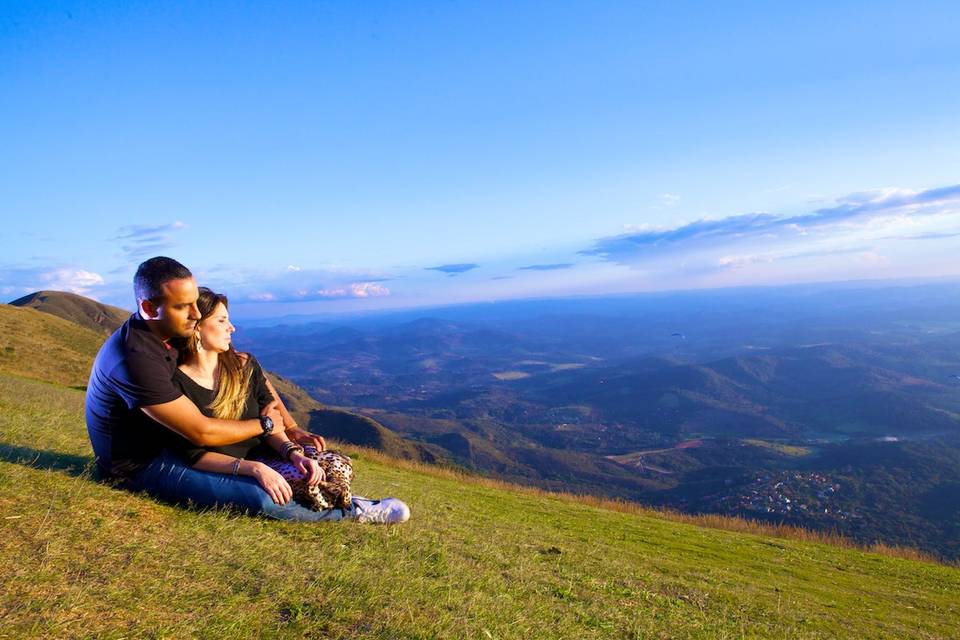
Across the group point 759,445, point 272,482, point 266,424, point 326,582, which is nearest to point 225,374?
point 266,424

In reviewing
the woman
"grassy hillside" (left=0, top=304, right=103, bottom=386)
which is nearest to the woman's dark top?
the woman

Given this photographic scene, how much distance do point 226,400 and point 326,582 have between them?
2299mm

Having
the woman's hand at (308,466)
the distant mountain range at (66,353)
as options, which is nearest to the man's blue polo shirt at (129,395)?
the woman's hand at (308,466)

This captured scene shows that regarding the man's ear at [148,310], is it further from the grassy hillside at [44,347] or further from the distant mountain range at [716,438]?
the distant mountain range at [716,438]

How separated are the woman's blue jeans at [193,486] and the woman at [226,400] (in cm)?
9

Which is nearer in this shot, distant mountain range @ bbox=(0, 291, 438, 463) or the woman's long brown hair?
the woman's long brown hair

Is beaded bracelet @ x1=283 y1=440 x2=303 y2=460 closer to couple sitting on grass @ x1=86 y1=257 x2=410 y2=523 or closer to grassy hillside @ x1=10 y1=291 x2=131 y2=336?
couple sitting on grass @ x1=86 y1=257 x2=410 y2=523

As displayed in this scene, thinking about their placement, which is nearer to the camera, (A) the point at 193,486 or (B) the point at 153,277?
(B) the point at 153,277

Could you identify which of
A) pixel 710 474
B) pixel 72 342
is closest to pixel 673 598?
pixel 72 342

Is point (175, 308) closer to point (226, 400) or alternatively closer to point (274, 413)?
point (226, 400)

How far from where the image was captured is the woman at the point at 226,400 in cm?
512

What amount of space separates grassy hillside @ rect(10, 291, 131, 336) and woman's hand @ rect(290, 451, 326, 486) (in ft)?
327

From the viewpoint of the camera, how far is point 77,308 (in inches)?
3777

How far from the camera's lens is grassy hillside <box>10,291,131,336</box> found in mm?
89062
